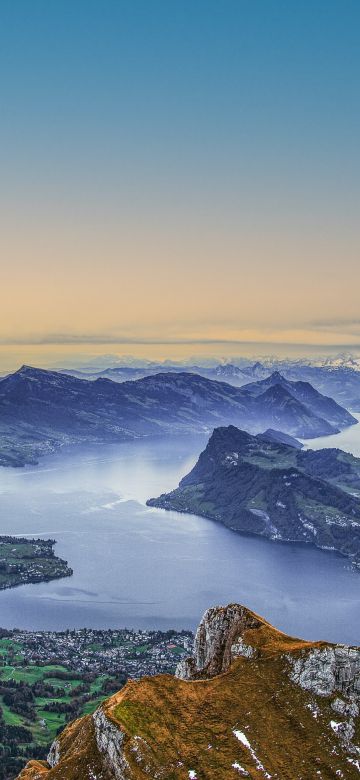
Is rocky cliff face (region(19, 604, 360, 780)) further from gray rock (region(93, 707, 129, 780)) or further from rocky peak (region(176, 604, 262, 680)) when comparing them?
rocky peak (region(176, 604, 262, 680))

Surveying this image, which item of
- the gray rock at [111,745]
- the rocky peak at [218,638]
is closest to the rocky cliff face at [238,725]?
the gray rock at [111,745]

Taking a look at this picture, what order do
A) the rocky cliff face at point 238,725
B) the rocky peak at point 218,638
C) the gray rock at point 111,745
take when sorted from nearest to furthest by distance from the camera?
the gray rock at point 111,745 < the rocky cliff face at point 238,725 < the rocky peak at point 218,638

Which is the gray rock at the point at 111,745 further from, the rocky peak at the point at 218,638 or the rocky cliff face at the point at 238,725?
the rocky peak at the point at 218,638

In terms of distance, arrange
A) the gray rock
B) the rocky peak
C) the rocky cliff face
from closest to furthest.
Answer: the gray rock
the rocky cliff face
the rocky peak

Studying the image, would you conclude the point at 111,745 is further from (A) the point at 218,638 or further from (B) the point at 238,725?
(A) the point at 218,638

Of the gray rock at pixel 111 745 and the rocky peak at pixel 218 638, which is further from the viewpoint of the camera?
the rocky peak at pixel 218 638

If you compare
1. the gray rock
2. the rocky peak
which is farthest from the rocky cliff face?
the rocky peak

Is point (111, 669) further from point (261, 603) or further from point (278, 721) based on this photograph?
point (278, 721)

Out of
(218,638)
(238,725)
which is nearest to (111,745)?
(238,725)

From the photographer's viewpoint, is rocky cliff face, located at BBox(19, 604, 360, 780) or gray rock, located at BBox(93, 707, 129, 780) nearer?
gray rock, located at BBox(93, 707, 129, 780)

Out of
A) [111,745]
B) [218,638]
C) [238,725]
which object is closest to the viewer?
[111,745]
